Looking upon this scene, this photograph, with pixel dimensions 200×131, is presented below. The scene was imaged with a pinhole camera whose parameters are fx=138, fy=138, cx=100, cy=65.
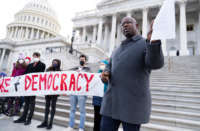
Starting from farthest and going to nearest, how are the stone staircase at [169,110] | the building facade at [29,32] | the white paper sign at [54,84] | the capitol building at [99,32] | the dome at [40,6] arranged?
the dome at [40,6]
the building facade at [29,32]
the capitol building at [99,32]
the white paper sign at [54,84]
the stone staircase at [169,110]

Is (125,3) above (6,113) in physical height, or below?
above

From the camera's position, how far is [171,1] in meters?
1.45

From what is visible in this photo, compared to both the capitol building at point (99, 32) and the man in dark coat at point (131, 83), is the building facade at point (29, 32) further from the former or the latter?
the man in dark coat at point (131, 83)

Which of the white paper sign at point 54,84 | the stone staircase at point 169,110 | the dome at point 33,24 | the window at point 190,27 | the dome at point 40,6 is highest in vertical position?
the dome at point 40,6

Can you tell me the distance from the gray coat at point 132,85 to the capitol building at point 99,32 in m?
11.3

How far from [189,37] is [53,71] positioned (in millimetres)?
28376

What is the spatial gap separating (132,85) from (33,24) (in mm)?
70097

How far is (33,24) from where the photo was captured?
6200 cm

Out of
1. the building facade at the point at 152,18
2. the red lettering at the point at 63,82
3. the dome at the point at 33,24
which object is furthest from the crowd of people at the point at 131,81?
the dome at the point at 33,24

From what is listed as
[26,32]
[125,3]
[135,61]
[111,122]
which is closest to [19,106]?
[111,122]

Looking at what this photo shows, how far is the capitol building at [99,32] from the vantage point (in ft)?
68.3

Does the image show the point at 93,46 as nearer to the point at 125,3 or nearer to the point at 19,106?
the point at 125,3

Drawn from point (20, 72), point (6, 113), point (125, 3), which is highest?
point (125, 3)

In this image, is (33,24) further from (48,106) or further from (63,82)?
(48,106)
